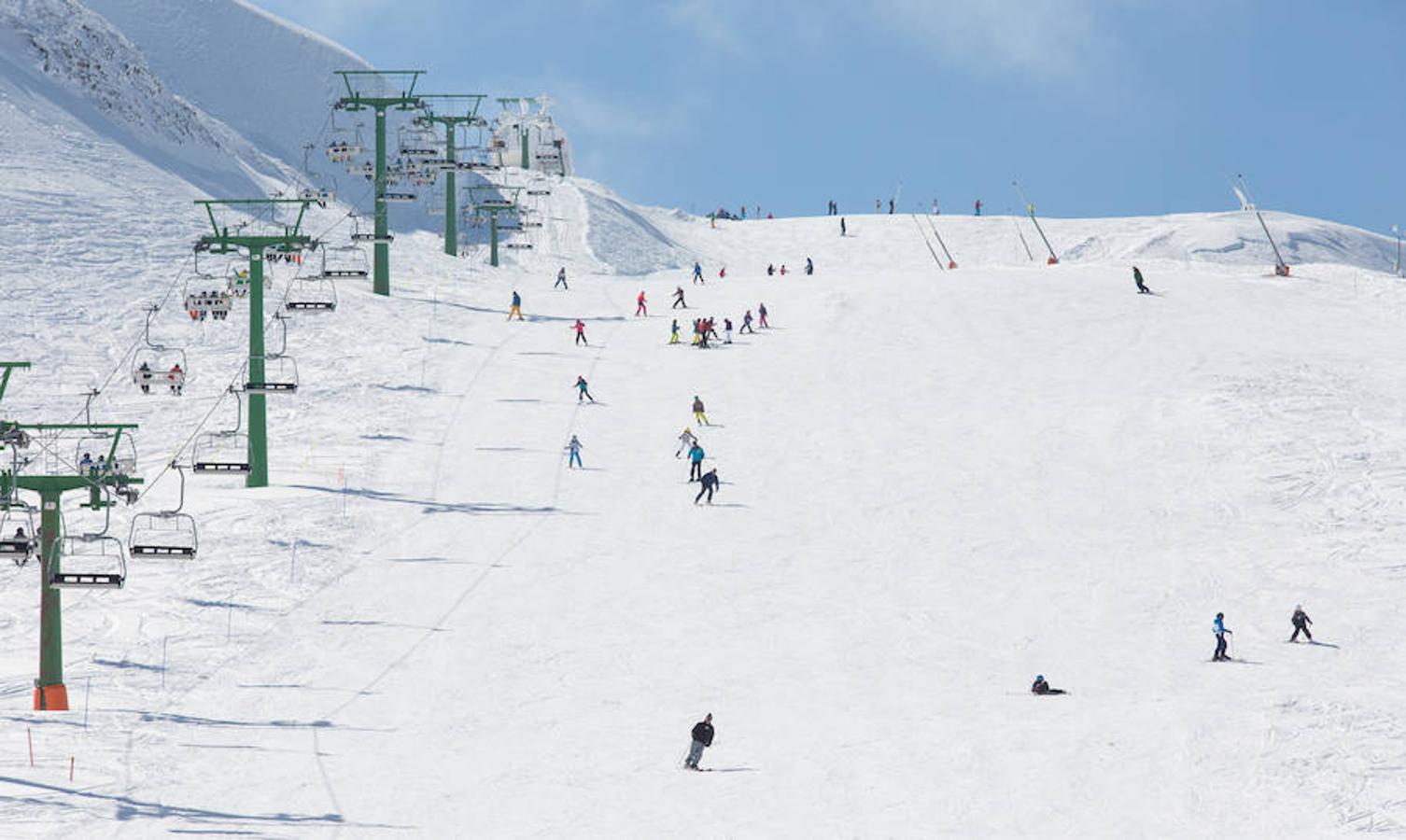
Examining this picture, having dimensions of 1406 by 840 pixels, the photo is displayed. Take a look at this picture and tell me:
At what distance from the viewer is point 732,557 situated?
1511 inches

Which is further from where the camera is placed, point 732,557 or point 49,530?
point 732,557

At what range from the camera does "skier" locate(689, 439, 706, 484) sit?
43875mm

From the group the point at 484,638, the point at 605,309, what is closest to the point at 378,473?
the point at 484,638

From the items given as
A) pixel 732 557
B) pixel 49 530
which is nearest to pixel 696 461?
pixel 732 557

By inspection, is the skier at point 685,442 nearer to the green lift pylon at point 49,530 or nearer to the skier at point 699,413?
the skier at point 699,413

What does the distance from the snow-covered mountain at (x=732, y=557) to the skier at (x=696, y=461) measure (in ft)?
2.50

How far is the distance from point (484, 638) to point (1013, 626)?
31.4 ft

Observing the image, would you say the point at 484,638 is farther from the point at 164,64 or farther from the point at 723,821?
the point at 164,64

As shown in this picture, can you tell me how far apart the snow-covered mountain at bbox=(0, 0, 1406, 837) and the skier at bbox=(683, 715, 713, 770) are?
0.32 meters

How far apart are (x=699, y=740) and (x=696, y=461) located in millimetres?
18563

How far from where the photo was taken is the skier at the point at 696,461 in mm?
43875

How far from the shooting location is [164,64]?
119m

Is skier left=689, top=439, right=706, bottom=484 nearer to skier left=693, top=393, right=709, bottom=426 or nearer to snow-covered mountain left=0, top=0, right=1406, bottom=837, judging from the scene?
snow-covered mountain left=0, top=0, right=1406, bottom=837

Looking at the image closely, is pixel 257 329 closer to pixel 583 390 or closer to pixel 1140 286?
pixel 583 390
